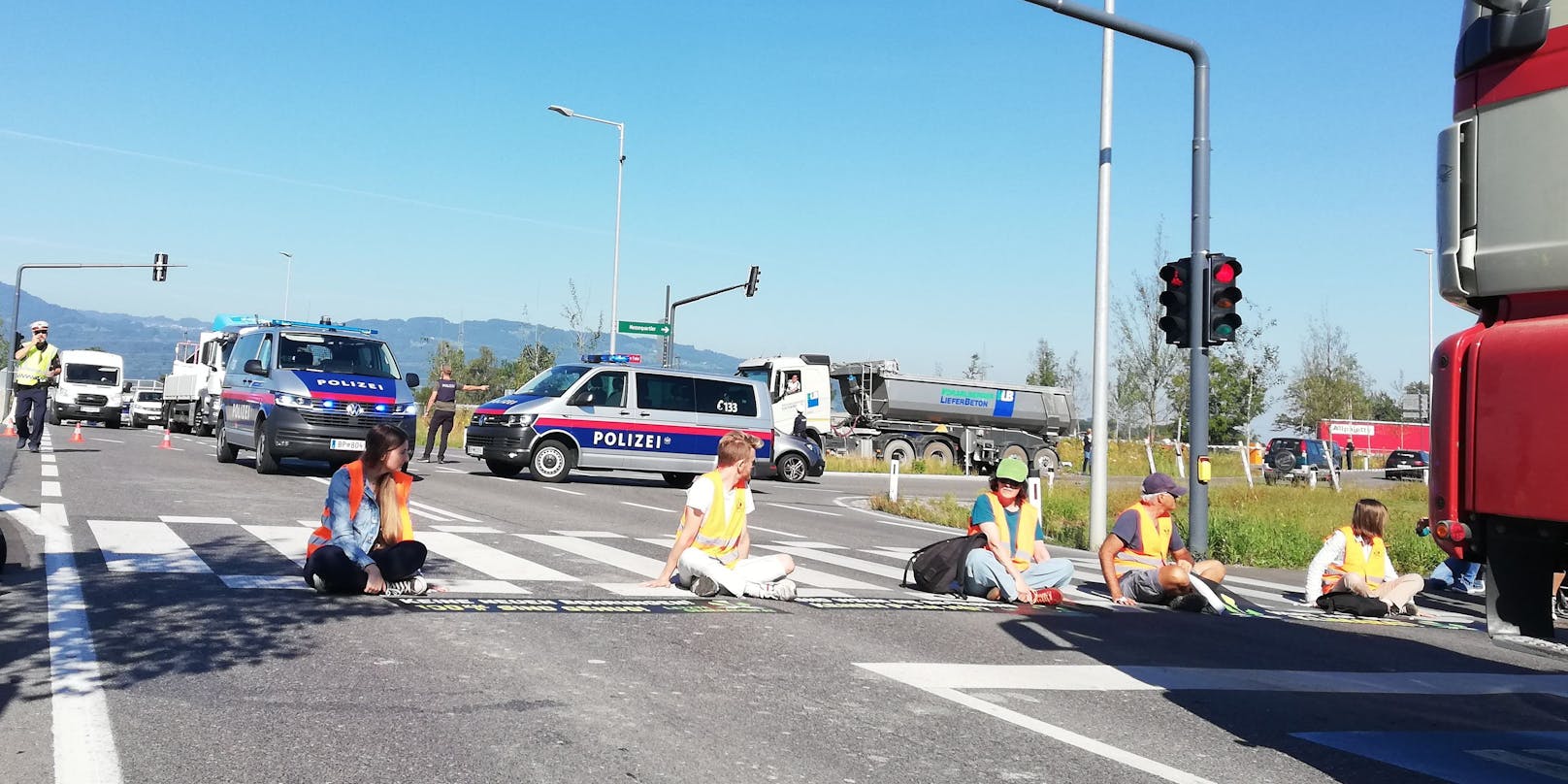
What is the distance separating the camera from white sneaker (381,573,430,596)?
8.04m

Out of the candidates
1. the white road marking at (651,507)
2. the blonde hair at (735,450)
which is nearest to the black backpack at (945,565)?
the blonde hair at (735,450)

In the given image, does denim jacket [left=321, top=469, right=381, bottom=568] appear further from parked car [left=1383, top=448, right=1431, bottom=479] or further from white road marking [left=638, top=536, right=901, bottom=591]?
parked car [left=1383, top=448, right=1431, bottom=479]

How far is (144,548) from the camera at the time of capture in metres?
9.61

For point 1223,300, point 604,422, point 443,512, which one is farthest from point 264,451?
point 1223,300

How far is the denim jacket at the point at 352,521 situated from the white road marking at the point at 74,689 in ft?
4.51

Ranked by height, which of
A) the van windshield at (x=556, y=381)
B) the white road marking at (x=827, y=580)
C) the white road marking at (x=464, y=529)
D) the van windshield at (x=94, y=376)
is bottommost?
the white road marking at (x=827, y=580)

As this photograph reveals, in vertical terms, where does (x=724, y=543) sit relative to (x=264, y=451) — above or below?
below

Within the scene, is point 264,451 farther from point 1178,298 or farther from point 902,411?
point 902,411

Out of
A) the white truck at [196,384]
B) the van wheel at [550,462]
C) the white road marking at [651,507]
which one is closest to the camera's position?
the white road marking at [651,507]

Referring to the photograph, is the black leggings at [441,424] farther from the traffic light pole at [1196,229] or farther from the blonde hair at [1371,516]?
the blonde hair at [1371,516]

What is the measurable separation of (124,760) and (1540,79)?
200 inches

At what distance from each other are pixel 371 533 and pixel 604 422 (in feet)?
46.5

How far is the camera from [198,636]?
21.1ft

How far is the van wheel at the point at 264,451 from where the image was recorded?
700 inches
